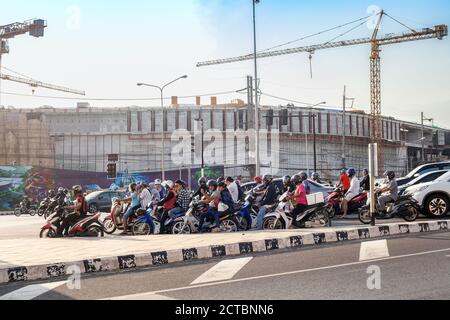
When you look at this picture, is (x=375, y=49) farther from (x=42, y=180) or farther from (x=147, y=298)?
(x=147, y=298)

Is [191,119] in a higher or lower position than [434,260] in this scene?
higher

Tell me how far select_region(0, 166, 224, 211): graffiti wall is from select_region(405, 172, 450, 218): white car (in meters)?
39.5

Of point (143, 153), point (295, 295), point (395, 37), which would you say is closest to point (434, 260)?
point (295, 295)

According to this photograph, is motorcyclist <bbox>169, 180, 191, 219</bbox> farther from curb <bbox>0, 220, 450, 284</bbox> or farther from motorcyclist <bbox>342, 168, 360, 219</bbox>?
motorcyclist <bbox>342, 168, 360, 219</bbox>

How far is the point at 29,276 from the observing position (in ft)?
26.9

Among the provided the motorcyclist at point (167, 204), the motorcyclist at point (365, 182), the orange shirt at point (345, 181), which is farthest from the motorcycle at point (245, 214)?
the motorcyclist at point (365, 182)

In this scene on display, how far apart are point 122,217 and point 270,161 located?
65547 millimetres

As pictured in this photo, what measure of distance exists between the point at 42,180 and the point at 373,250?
176ft

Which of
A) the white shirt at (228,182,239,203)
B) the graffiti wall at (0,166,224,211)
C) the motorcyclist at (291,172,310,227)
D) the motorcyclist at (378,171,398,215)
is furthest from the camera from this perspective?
the graffiti wall at (0,166,224,211)

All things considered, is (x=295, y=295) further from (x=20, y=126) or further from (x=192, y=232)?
(x=20, y=126)

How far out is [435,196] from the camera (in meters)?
15.0

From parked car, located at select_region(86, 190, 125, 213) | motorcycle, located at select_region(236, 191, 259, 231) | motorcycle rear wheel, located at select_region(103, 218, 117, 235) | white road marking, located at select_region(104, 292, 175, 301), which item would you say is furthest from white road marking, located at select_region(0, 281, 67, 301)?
parked car, located at select_region(86, 190, 125, 213)

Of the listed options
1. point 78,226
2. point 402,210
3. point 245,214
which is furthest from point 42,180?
point 402,210

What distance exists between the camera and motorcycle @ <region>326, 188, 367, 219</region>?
622 inches
